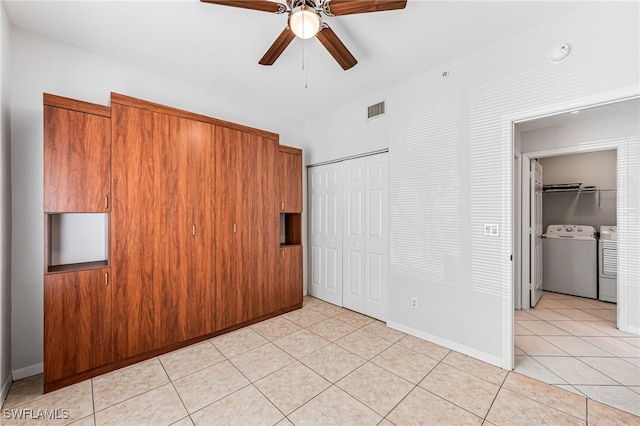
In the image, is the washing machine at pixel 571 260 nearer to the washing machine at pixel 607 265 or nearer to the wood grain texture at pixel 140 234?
the washing machine at pixel 607 265

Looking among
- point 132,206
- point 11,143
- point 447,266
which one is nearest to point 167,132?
point 132,206

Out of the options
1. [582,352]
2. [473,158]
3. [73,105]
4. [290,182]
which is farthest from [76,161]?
[582,352]

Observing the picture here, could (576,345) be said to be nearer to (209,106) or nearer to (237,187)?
(237,187)

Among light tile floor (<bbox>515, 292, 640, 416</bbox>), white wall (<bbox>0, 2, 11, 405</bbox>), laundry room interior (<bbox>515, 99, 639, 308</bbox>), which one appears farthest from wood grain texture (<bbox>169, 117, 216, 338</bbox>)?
laundry room interior (<bbox>515, 99, 639, 308</bbox>)

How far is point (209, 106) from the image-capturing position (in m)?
3.37

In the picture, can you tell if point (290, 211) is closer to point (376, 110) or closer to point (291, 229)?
point (291, 229)

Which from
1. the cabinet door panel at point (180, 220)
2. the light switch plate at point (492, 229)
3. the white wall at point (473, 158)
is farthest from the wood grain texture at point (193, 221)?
the light switch plate at point (492, 229)

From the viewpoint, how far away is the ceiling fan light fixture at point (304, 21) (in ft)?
5.16

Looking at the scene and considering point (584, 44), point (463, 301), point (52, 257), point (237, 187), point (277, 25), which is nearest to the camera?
point (584, 44)

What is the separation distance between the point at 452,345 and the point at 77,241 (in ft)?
12.3

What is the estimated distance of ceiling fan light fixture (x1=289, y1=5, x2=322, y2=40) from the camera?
1.57 m

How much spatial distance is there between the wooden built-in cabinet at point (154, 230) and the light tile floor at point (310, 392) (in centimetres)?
30

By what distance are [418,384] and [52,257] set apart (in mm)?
3310

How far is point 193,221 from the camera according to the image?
109 inches
